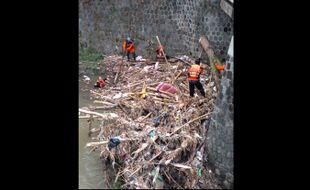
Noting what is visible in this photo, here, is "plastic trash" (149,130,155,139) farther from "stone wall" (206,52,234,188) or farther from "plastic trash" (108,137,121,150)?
"stone wall" (206,52,234,188)

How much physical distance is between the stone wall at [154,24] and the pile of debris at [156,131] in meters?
1.49

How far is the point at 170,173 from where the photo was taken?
341 inches

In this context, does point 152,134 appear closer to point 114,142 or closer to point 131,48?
point 114,142

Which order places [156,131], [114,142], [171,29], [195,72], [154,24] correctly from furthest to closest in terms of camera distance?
1. [154,24]
2. [171,29]
3. [195,72]
4. [156,131]
5. [114,142]

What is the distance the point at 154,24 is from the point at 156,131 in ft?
27.8

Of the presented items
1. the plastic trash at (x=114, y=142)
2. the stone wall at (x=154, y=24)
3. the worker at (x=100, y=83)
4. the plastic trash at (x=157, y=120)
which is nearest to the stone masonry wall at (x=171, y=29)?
the stone wall at (x=154, y=24)

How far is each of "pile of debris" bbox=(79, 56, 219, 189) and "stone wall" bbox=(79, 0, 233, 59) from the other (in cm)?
149

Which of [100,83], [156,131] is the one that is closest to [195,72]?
[156,131]

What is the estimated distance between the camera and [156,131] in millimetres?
9898

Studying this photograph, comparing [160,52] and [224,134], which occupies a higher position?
[160,52]

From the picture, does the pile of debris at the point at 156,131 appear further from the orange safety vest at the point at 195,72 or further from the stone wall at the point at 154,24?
the stone wall at the point at 154,24
